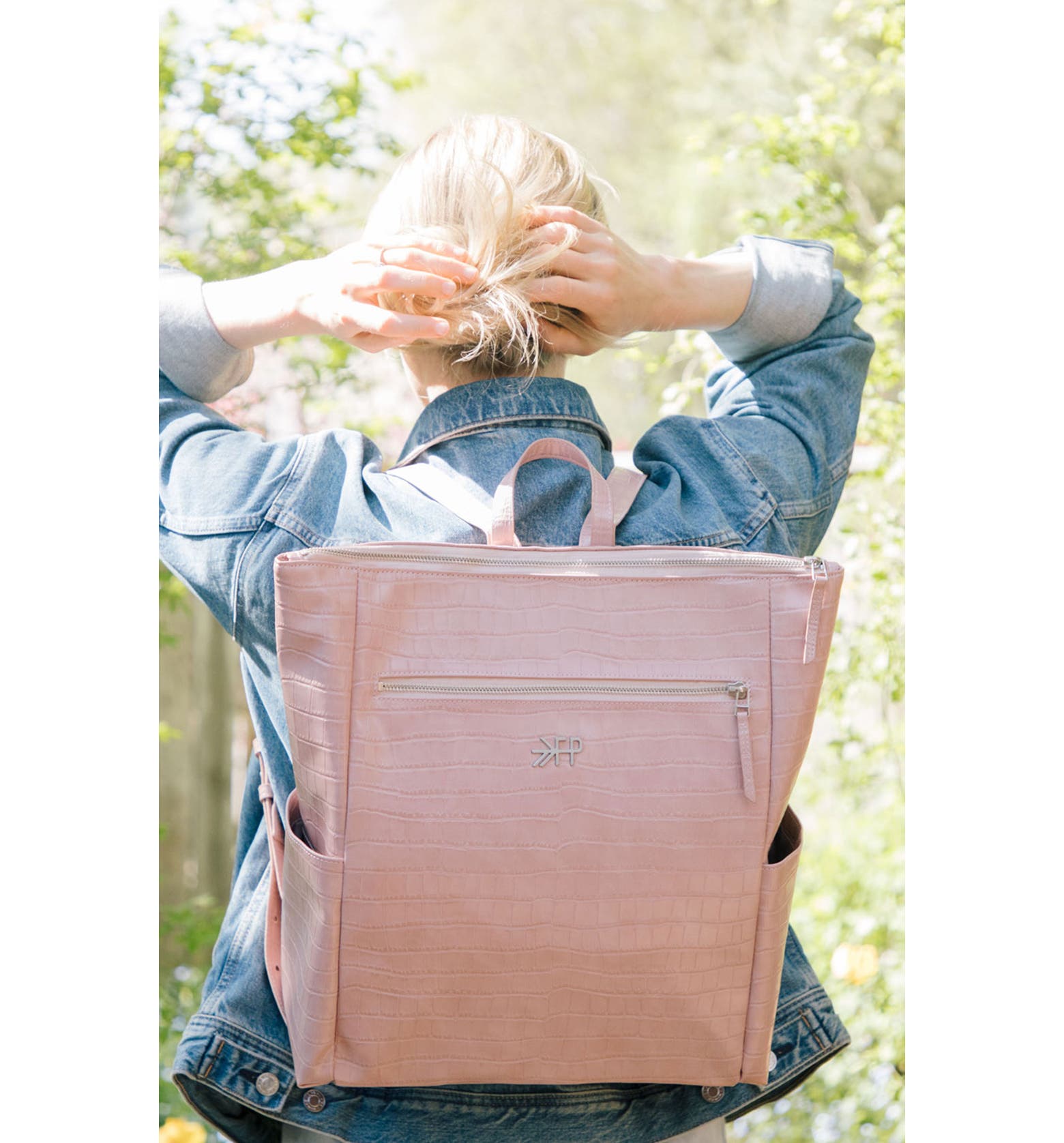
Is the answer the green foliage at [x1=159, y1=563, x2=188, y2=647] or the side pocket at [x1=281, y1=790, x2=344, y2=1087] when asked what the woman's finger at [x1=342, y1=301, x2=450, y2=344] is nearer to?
A: the side pocket at [x1=281, y1=790, x2=344, y2=1087]

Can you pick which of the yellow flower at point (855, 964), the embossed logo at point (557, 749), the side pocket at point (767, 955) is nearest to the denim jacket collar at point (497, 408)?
the embossed logo at point (557, 749)

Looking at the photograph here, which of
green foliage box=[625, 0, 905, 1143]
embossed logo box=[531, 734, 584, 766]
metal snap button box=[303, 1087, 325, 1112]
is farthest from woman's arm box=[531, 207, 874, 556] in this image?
green foliage box=[625, 0, 905, 1143]

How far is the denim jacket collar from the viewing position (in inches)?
42.8

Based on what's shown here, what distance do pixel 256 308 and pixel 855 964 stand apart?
7.62ft

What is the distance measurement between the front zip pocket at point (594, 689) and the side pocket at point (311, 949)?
16 cm

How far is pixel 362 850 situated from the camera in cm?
91

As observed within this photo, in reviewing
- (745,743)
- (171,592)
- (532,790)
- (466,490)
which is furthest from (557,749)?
(171,592)

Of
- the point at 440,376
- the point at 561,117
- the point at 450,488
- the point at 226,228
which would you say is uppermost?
the point at 561,117

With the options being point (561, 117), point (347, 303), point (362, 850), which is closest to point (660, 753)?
point (362, 850)

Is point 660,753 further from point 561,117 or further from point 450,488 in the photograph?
point 561,117

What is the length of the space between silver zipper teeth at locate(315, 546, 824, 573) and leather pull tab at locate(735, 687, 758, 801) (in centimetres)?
11

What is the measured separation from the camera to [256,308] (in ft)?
3.81

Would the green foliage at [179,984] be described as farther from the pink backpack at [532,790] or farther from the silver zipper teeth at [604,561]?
the silver zipper teeth at [604,561]

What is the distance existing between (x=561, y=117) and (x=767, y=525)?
16.4 feet
